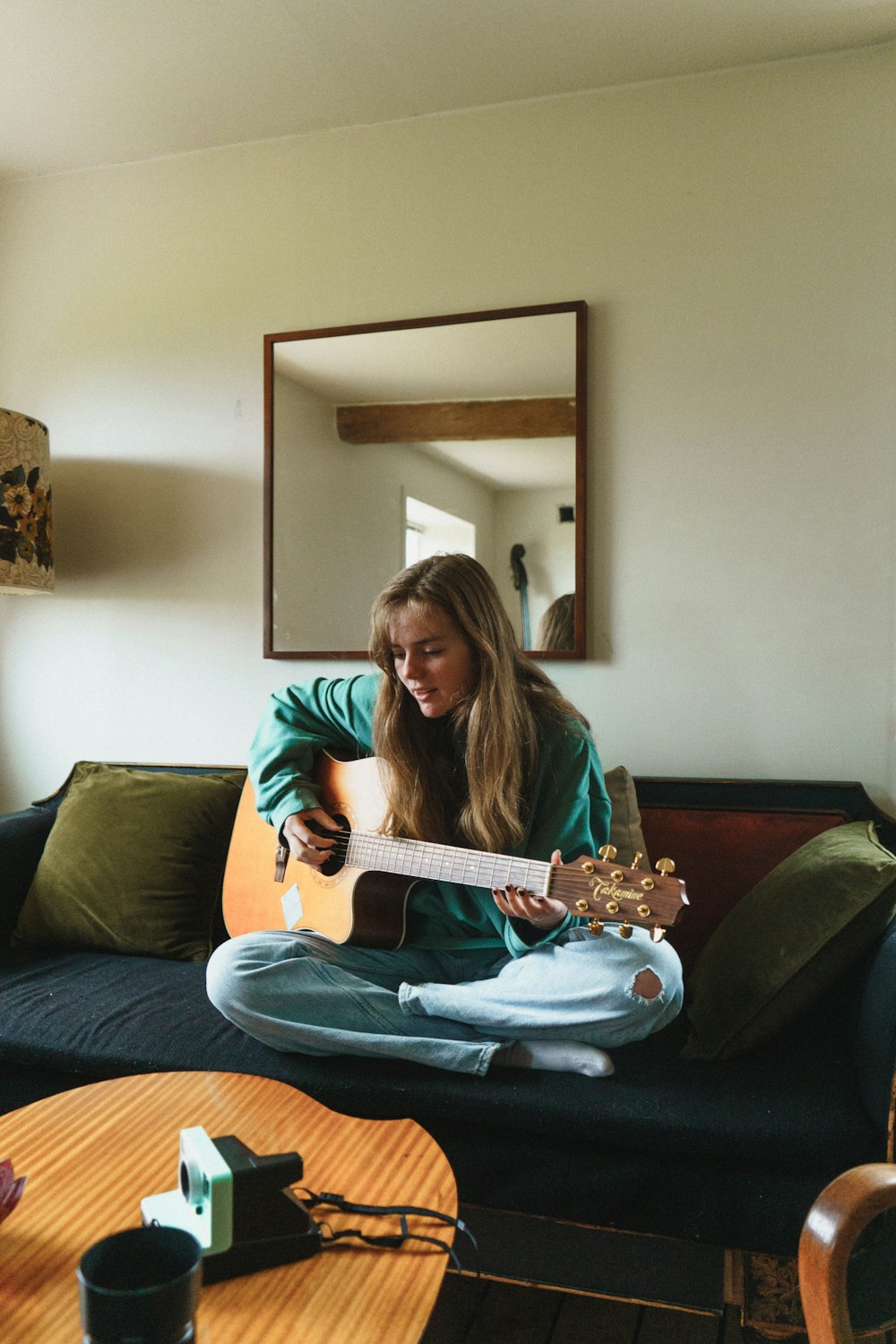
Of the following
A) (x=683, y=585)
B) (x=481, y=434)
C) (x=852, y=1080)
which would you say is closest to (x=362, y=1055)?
(x=852, y=1080)

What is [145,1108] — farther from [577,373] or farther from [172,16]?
[172,16]

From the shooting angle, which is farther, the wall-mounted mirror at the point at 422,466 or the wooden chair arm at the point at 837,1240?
the wall-mounted mirror at the point at 422,466

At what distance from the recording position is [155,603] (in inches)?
103

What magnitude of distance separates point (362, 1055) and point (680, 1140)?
0.49 meters

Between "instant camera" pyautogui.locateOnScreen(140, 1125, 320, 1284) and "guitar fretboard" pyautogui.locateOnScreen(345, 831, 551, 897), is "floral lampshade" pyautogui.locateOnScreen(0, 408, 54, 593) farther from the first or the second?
"instant camera" pyautogui.locateOnScreen(140, 1125, 320, 1284)

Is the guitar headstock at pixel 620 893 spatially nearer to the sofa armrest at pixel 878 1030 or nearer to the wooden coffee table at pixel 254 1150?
the sofa armrest at pixel 878 1030

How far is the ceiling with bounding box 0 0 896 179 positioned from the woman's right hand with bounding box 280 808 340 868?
5.30ft

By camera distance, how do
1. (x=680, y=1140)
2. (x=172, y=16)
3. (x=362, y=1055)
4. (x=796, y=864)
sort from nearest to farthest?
(x=680, y=1140) → (x=362, y=1055) → (x=796, y=864) → (x=172, y=16)

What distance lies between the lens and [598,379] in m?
2.24

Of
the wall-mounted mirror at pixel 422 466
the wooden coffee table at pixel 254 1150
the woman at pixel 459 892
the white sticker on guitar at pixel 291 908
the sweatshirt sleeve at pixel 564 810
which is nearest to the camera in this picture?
the wooden coffee table at pixel 254 1150

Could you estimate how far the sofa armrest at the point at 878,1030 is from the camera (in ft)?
4.20

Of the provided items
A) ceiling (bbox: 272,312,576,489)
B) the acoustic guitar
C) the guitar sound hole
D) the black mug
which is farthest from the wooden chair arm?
ceiling (bbox: 272,312,576,489)

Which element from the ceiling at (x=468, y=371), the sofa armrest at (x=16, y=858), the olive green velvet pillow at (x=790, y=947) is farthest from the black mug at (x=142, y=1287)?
the ceiling at (x=468, y=371)

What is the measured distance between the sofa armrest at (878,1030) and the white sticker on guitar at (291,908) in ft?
3.19
